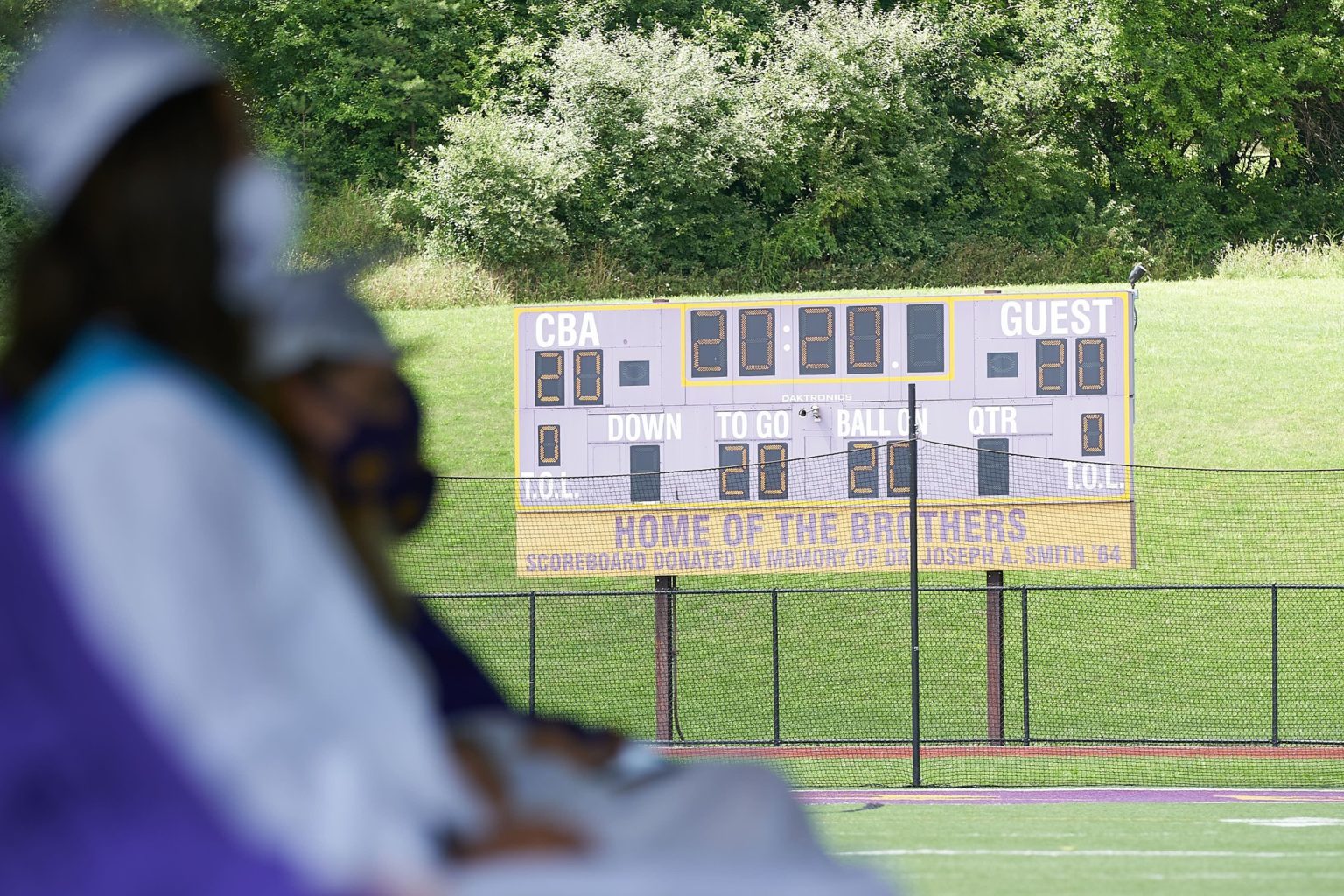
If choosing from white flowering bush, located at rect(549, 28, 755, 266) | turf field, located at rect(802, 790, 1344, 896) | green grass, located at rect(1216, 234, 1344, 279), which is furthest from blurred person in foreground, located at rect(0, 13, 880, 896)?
green grass, located at rect(1216, 234, 1344, 279)

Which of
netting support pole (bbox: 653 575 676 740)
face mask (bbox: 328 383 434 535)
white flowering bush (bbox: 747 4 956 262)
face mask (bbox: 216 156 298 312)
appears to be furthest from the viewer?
white flowering bush (bbox: 747 4 956 262)

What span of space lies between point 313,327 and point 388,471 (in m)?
0.15

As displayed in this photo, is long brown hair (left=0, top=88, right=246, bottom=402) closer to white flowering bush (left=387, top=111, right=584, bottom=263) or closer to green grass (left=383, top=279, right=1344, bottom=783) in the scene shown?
green grass (left=383, top=279, right=1344, bottom=783)

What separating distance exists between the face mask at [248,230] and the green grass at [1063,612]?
11494 mm

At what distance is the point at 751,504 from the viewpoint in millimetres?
13195

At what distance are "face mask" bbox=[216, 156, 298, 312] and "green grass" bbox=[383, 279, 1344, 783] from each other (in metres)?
11.5

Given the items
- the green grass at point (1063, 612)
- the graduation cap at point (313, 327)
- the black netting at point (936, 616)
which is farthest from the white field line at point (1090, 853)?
the graduation cap at point (313, 327)

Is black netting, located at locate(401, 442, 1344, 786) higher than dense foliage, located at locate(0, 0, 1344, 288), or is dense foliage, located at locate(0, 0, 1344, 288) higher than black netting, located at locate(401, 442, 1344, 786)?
dense foliage, located at locate(0, 0, 1344, 288)

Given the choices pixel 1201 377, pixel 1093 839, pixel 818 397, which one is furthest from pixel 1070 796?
pixel 1201 377

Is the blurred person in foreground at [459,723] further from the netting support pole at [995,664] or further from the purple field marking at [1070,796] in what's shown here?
the netting support pole at [995,664]

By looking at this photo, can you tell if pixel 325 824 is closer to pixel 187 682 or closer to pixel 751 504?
pixel 187 682

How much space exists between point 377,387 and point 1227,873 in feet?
19.8

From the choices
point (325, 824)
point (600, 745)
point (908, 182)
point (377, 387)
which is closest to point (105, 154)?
point (377, 387)

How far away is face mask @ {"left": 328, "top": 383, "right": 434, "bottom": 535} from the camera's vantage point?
1458mm
